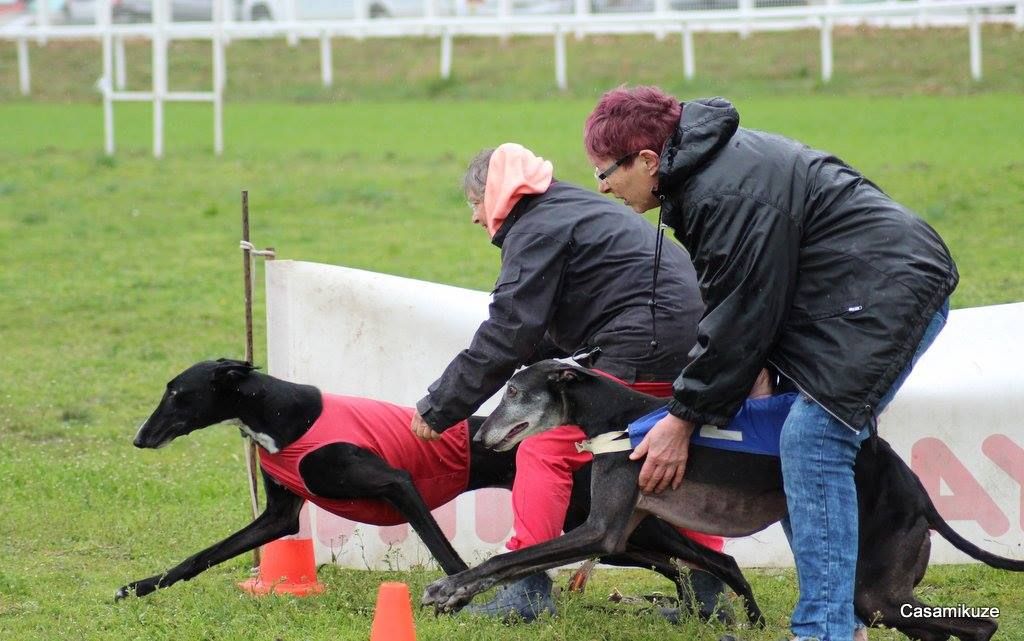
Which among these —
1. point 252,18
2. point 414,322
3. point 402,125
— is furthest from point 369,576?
point 252,18

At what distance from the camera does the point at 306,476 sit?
18.4 ft

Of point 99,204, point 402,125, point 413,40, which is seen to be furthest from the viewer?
point 413,40

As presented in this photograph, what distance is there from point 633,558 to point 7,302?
8.20 metres

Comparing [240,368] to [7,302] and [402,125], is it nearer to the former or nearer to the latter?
[7,302]

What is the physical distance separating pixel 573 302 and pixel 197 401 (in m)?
1.63

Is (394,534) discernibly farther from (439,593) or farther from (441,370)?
(439,593)

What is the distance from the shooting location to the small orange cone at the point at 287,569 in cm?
603

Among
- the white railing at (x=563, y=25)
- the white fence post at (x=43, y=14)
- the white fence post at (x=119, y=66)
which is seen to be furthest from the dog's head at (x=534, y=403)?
the white fence post at (x=43, y=14)

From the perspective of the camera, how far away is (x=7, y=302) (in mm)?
12250

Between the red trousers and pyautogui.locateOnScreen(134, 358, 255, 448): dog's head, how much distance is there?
127 centimetres

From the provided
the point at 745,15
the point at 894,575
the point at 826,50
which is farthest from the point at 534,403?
Answer: the point at 745,15

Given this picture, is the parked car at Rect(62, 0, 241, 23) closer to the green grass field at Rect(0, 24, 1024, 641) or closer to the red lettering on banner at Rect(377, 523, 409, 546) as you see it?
the green grass field at Rect(0, 24, 1024, 641)

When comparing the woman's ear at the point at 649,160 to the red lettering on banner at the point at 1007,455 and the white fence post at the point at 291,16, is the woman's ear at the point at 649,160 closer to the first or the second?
the red lettering on banner at the point at 1007,455

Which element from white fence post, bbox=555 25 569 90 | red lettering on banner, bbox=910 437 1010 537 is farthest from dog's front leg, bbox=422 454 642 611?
white fence post, bbox=555 25 569 90
